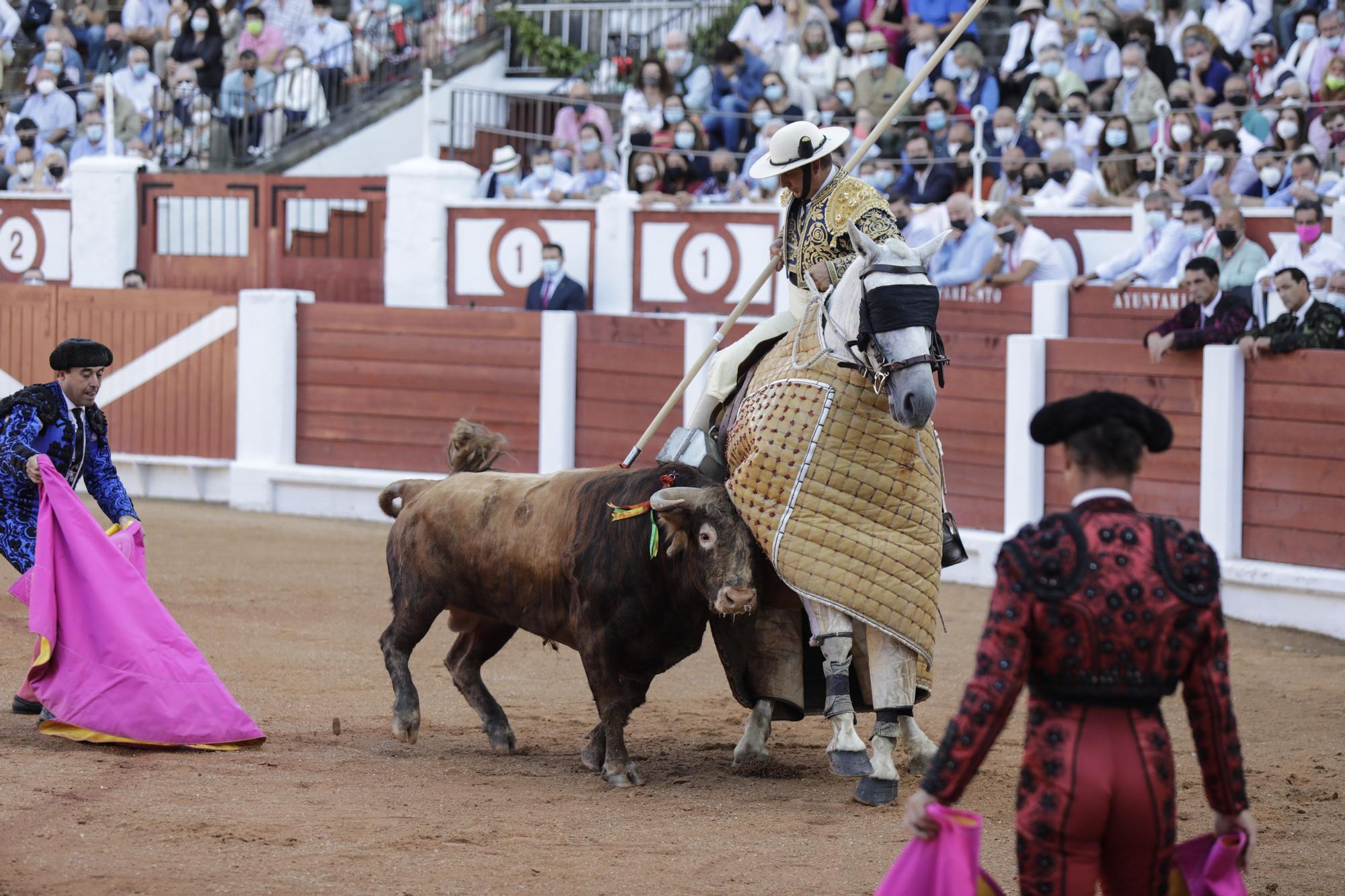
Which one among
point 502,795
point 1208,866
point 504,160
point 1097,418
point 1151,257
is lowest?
point 502,795

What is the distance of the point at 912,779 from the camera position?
568 centimetres

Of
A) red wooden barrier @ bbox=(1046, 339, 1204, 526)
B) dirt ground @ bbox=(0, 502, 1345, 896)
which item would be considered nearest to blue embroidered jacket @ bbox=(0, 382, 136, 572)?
dirt ground @ bbox=(0, 502, 1345, 896)

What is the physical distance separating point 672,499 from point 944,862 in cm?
230

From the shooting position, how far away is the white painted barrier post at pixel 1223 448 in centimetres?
883

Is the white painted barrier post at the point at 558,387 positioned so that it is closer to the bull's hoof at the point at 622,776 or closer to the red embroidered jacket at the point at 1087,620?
the bull's hoof at the point at 622,776

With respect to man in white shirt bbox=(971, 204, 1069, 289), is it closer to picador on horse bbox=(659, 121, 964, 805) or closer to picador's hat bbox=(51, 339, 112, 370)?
picador on horse bbox=(659, 121, 964, 805)

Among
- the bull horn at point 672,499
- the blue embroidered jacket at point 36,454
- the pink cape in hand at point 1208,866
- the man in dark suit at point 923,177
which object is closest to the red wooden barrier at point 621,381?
the man in dark suit at point 923,177

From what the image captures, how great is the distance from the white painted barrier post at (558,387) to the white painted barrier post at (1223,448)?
4.23 metres

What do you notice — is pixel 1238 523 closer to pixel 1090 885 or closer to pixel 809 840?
pixel 809 840

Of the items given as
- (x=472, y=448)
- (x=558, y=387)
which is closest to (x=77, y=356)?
(x=472, y=448)

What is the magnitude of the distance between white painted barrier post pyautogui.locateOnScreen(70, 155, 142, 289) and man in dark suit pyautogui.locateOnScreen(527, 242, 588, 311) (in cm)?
401

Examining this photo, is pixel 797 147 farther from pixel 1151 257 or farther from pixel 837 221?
pixel 1151 257

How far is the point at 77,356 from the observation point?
5.93 m

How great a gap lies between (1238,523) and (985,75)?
541 centimetres
